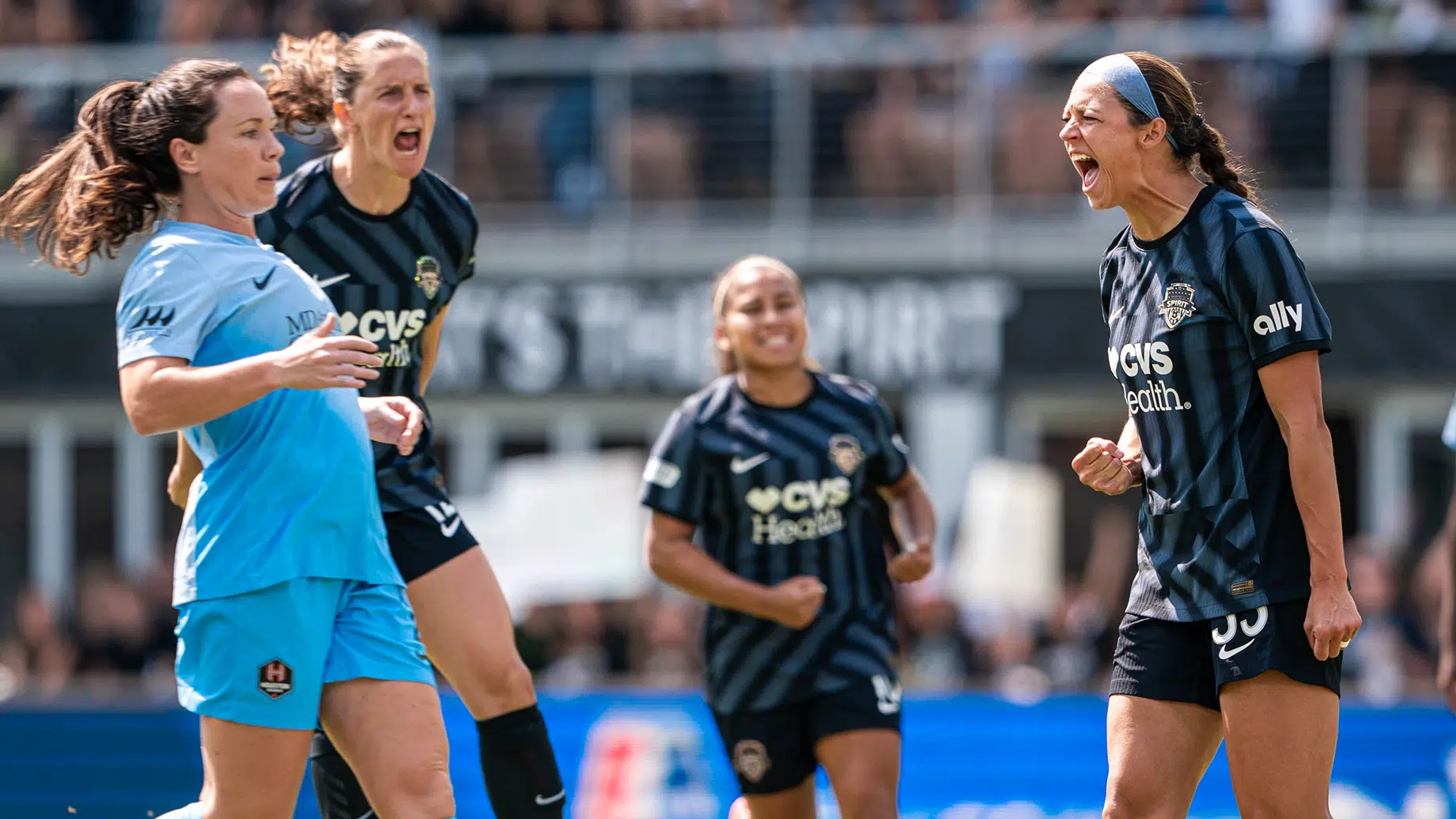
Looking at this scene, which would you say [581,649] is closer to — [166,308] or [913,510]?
[913,510]

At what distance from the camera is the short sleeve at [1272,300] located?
3877 millimetres

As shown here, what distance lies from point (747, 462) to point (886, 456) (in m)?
0.45

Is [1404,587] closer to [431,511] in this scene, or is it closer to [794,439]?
[794,439]

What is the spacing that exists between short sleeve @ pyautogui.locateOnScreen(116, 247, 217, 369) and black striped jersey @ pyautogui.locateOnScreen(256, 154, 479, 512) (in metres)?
1.02

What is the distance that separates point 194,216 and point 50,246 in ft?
1.19

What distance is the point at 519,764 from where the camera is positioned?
4844mm

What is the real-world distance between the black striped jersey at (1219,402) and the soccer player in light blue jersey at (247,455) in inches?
65.3

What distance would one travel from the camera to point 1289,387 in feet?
12.8

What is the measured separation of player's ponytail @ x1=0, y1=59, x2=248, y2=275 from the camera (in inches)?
158

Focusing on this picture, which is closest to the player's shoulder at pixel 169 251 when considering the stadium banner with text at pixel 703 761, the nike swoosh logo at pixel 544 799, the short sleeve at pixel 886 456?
the nike swoosh logo at pixel 544 799

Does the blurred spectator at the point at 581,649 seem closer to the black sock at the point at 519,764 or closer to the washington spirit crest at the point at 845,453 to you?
the washington spirit crest at the point at 845,453

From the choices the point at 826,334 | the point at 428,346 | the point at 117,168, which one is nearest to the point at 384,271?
the point at 428,346

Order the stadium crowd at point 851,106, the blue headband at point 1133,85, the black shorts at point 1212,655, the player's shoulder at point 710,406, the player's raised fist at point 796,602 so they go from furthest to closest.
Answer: the stadium crowd at point 851,106, the player's shoulder at point 710,406, the player's raised fist at point 796,602, the blue headband at point 1133,85, the black shorts at point 1212,655

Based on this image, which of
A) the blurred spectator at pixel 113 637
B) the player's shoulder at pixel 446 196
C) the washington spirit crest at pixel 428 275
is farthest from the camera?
the blurred spectator at pixel 113 637
